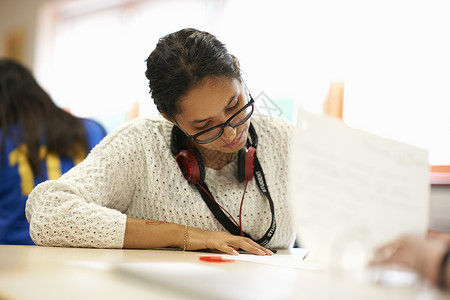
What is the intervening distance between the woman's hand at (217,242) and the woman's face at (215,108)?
0.25 metres

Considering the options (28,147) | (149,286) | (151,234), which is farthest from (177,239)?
(28,147)

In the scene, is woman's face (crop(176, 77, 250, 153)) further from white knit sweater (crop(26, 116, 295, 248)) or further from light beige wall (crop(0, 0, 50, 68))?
light beige wall (crop(0, 0, 50, 68))

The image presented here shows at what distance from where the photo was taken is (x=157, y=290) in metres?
0.49

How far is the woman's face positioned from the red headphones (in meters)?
0.05

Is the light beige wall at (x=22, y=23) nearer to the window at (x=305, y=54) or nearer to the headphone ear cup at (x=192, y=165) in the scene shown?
the window at (x=305, y=54)

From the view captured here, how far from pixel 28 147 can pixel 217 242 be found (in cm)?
121

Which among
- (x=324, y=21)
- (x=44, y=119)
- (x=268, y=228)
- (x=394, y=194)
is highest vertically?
(x=324, y=21)

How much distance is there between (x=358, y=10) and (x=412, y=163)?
2362 millimetres

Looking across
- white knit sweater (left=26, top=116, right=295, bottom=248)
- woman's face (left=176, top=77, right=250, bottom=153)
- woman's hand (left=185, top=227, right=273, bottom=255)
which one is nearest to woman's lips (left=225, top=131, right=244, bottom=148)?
woman's face (left=176, top=77, right=250, bottom=153)

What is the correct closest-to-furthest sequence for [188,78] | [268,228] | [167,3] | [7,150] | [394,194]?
[394,194], [188,78], [268,228], [7,150], [167,3]

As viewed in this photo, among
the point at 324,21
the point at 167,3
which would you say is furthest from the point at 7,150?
the point at 167,3

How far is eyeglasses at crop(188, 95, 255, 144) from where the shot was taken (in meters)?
1.18

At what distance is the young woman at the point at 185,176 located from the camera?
1.04m

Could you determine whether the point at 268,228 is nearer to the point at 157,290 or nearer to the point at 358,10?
the point at 157,290
